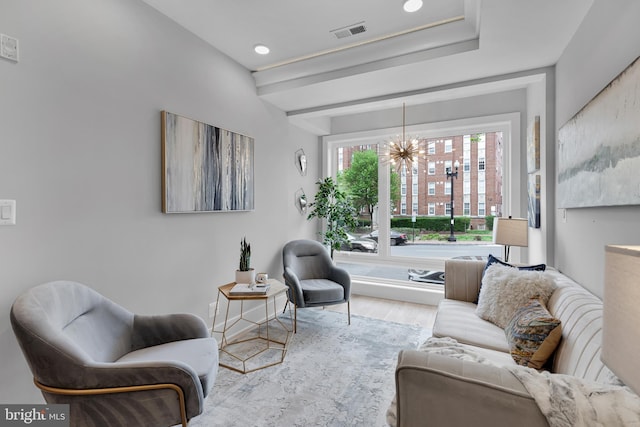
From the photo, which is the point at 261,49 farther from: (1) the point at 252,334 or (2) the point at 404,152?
(1) the point at 252,334

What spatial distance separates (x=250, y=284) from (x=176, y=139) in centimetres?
137

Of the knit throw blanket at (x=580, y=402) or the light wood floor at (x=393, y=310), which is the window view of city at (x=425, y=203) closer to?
the light wood floor at (x=393, y=310)

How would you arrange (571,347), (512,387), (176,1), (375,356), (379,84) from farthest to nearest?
(379,84), (375,356), (176,1), (571,347), (512,387)

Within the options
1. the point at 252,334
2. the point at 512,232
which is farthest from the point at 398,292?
the point at 252,334

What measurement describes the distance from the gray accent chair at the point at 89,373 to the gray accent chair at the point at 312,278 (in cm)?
149

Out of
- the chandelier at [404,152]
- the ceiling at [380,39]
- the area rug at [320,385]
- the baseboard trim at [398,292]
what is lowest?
the area rug at [320,385]

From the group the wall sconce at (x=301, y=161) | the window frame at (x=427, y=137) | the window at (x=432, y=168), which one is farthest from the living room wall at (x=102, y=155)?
the window at (x=432, y=168)

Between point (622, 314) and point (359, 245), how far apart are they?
12.8 feet

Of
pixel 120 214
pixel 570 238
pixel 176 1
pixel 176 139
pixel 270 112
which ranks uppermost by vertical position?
pixel 176 1

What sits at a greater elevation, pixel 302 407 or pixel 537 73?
pixel 537 73

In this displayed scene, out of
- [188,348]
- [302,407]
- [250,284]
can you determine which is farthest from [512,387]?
[250,284]

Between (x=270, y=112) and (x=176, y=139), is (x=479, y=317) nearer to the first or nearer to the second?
(x=176, y=139)

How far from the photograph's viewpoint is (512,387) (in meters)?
0.87

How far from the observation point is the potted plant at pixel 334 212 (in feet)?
14.1
